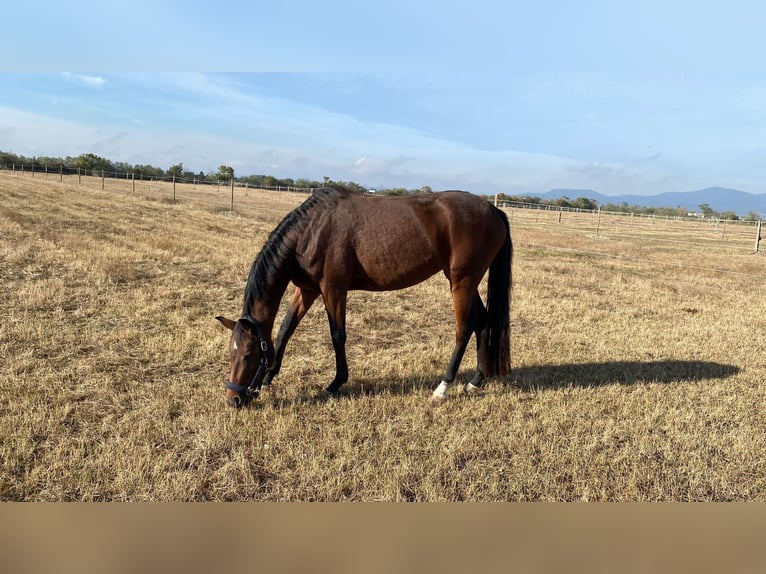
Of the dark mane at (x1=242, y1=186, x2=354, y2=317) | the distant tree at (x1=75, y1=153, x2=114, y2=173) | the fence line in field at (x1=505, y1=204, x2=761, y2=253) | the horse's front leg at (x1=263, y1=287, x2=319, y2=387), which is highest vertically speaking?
the distant tree at (x1=75, y1=153, x2=114, y2=173)

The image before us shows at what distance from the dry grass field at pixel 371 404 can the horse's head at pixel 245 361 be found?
15cm

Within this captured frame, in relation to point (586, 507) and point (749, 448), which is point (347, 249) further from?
point (749, 448)

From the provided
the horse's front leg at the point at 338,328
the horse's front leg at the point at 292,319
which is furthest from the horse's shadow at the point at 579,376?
the horse's front leg at the point at 292,319

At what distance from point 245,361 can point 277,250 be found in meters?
1.09

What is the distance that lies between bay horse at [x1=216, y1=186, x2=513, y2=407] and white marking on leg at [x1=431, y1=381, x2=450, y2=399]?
10 mm

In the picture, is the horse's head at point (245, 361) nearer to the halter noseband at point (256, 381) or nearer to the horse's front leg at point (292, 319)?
the halter noseband at point (256, 381)

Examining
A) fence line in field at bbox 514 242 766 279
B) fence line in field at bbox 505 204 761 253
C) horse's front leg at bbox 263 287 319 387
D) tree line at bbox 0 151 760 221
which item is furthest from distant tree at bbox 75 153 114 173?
horse's front leg at bbox 263 287 319 387

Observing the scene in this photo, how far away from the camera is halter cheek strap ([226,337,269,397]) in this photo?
3922mm

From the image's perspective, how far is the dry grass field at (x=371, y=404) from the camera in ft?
9.89

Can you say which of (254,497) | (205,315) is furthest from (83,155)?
(254,497)

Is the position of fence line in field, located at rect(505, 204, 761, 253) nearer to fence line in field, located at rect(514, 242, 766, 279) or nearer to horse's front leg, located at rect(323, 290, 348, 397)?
fence line in field, located at rect(514, 242, 766, 279)

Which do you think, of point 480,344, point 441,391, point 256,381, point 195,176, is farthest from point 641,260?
point 195,176

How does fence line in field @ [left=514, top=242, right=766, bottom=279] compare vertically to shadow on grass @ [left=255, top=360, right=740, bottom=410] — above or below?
above

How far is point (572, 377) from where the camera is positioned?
5.09 meters
